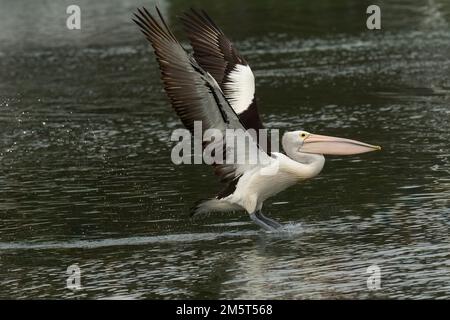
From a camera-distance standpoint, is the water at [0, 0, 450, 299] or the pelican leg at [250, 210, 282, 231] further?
the pelican leg at [250, 210, 282, 231]

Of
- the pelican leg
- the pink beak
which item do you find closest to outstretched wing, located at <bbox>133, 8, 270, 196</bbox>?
the pelican leg

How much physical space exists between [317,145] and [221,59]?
1.52m

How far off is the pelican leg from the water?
120 millimetres

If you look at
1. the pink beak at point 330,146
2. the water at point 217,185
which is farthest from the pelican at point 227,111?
the water at point 217,185

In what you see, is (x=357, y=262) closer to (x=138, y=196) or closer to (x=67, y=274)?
(x=67, y=274)

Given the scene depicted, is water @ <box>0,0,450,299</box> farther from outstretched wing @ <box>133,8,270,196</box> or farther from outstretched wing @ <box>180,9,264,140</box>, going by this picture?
outstretched wing @ <box>180,9,264,140</box>

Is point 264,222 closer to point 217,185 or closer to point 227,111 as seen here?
point 227,111

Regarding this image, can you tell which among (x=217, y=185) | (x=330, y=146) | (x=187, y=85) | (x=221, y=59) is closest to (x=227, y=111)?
(x=187, y=85)

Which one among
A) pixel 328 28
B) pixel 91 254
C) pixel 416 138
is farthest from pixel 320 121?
pixel 328 28

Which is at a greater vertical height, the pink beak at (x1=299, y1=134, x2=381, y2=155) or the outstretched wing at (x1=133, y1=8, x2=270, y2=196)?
the outstretched wing at (x1=133, y1=8, x2=270, y2=196)

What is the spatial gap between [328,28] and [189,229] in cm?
1469

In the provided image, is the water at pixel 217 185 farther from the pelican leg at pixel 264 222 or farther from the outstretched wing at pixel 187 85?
the outstretched wing at pixel 187 85

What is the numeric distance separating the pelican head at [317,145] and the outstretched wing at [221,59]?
2.36ft

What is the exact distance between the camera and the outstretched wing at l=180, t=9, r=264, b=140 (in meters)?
11.7
